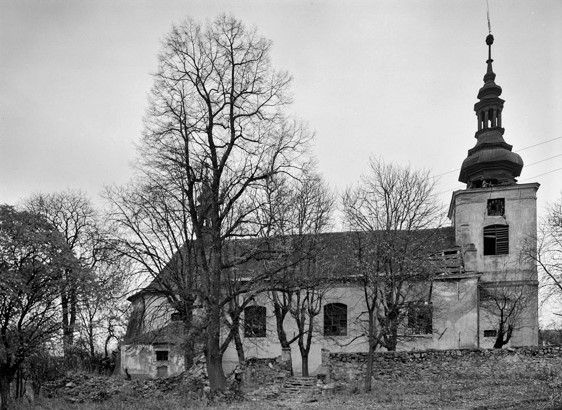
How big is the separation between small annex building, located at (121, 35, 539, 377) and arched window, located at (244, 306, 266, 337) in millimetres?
56

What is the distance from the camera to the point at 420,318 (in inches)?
1156

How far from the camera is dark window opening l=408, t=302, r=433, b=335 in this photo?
27.3 metres

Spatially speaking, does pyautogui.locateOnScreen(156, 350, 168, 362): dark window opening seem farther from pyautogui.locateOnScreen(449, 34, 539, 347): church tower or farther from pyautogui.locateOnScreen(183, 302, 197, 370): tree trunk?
pyautogui.locateOnScreen(449, 34, 539, 347): church tower

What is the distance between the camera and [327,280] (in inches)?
1012

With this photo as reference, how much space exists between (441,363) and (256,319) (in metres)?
12.0

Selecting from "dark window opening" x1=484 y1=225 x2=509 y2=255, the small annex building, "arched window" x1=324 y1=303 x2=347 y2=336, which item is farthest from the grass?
"dark window opening" x1=484 y1=225 x2=509 y2=255

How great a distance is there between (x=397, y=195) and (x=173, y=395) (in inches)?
528

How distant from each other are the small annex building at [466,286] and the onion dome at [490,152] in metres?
0.06

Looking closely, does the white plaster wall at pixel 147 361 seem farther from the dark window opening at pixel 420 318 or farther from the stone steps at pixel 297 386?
the dark window opening at pixel 420 318

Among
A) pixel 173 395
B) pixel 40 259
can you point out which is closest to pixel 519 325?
pixel 173 395

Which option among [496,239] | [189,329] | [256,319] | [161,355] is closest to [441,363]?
[189,329]

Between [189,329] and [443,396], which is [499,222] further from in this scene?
[189,329]

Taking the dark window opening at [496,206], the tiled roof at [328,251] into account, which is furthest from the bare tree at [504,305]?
the dark window opening at [496,206]

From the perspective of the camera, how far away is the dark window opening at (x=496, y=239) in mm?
33156
